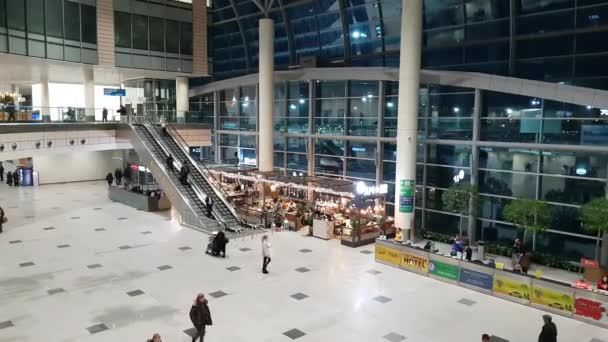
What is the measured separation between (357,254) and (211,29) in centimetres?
2007

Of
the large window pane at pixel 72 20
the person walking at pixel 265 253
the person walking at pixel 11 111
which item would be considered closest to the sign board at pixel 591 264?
the person walking at pixel 265 253

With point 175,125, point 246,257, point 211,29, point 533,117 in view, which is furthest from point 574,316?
point 211,29

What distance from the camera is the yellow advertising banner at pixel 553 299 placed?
11.3m

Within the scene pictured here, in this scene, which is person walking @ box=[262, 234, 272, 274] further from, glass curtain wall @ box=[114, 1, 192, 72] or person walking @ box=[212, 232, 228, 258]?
glass curtain wall @ box=[114, 1, 192, 72]

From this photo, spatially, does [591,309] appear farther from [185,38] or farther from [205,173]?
[185,38]

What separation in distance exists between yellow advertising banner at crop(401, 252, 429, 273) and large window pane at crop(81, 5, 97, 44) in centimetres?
1955

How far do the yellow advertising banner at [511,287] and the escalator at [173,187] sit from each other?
10.9 m

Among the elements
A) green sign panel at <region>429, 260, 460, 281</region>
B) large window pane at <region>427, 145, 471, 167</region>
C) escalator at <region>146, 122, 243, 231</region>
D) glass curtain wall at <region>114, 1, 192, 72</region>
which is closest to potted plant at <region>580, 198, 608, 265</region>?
green sign panel at <region>429, 260, 460, 281</region>

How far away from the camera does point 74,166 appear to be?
113ft

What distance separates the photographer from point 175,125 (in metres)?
27.8

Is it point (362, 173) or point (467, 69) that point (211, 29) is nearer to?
point (362, 173)

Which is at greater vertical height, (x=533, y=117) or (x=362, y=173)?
(x=533, y=117)

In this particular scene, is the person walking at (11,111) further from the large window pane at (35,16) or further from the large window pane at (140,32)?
the large window pane at (140,32)

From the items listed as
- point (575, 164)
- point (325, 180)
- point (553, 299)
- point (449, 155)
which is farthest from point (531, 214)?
point (325, 180)
